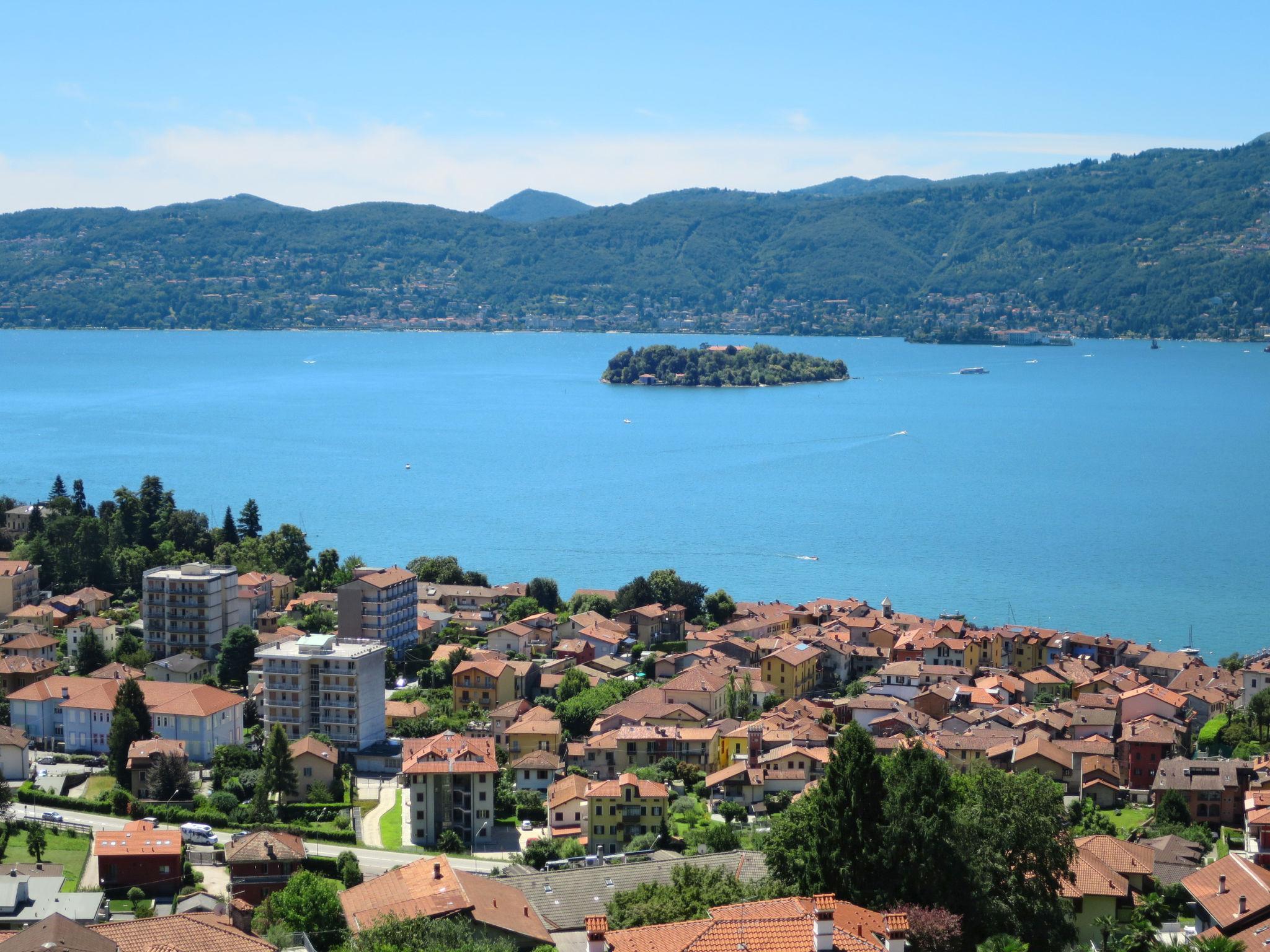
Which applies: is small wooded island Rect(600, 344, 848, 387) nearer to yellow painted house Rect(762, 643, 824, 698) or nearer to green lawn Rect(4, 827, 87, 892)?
yellow painted house Rect(762, 643, 824, 698)

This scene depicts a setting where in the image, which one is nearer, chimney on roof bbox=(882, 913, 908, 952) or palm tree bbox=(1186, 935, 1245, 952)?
chimney on roof bbox=(882, 913, 908, 952)

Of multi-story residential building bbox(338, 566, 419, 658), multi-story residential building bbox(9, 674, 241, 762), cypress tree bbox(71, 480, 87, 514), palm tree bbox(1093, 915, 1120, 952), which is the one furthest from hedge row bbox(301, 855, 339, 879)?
cypress tree bbox(71, 480, 87, 514)

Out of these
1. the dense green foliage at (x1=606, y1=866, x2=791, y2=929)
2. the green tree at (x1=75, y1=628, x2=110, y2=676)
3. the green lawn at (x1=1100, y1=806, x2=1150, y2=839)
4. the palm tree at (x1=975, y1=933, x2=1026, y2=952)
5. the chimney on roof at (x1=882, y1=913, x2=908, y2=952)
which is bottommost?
the green lawn at (x1=1100, y1=806, x2=1150, y2=839)

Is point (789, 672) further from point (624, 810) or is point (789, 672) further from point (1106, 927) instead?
point (1106, 927)

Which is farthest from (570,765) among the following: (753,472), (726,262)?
(726,262)

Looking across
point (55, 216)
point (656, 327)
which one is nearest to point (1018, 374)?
point (656, 327)

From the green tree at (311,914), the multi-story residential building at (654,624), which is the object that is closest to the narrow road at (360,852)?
the green tree at (311,914)
